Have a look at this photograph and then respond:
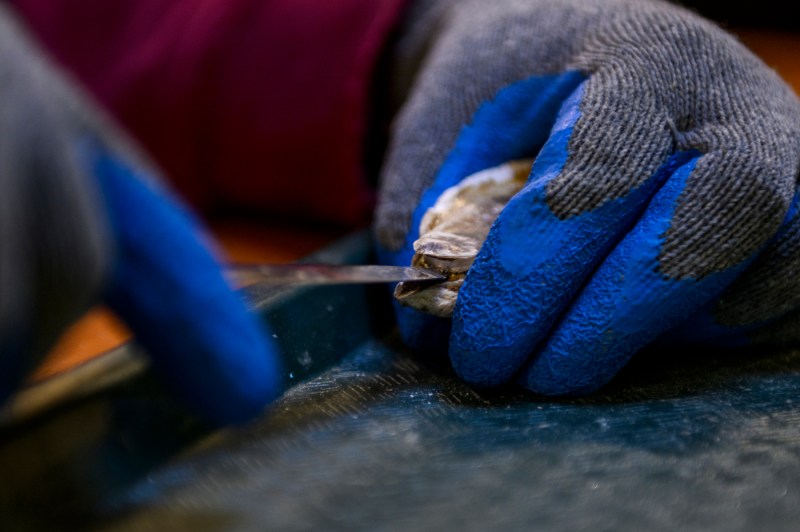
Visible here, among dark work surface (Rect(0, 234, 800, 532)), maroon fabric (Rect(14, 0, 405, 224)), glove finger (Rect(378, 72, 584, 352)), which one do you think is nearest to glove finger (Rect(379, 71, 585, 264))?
glove finger (Rect(378, 72, 584, 352))

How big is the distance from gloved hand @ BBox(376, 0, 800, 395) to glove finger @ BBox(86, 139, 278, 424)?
0.22m

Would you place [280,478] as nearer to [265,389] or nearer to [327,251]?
[265,389]

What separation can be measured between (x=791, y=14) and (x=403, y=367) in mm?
704

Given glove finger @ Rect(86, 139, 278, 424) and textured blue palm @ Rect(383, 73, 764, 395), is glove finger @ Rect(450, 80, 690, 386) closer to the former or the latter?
textured blue palm @ Rect(383, 73, 764, 395)

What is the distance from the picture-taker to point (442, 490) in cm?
43

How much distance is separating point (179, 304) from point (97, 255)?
0.05 metres

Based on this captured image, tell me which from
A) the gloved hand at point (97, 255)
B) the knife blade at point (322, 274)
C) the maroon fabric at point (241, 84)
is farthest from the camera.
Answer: the maroon fabric at point (241, 84)

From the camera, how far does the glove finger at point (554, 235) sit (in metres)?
0.54

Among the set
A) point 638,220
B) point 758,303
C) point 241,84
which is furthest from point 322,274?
point 241,84

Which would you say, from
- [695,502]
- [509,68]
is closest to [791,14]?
[509,68]

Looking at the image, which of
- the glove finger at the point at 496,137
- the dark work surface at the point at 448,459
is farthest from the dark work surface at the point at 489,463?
the glove finger at the point at 496,137

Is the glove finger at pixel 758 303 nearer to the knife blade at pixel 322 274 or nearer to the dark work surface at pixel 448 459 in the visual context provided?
the dark work surface at pixel 448 459

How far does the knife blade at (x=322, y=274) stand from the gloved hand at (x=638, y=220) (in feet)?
0.13

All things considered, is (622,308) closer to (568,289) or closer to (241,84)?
(568,289)
